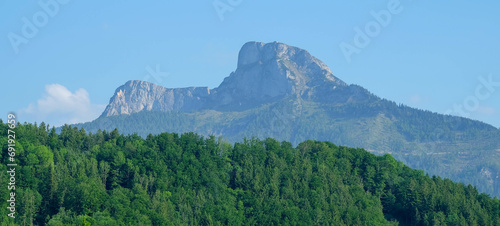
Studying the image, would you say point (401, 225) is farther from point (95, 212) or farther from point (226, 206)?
point (95, 212)

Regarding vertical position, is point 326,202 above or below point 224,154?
below

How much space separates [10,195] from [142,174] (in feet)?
117

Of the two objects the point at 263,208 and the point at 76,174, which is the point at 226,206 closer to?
the point at 263,208

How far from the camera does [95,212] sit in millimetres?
139375

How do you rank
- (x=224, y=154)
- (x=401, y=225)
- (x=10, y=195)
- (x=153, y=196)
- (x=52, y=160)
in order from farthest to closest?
(x=224, y=154)
(x=401, y=225)
(x=52, y=160)
(x=153, y=196)
(x=10, y=195)

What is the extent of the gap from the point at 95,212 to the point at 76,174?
2085 cm

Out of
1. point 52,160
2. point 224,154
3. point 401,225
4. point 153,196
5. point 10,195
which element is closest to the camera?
point 10,195

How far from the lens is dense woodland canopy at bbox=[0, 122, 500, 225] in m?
142

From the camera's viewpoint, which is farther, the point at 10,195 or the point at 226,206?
the point at 226,206

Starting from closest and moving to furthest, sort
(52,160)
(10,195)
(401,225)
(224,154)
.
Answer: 1. (10,195)
2. (52,160)
3. (401,225)
4. (224,154)

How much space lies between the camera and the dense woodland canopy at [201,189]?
142 meters

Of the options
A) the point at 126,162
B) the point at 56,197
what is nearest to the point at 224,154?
the point at 126,162

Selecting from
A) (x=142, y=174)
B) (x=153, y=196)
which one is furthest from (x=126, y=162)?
(x=153, y=196)

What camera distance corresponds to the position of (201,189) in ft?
548
